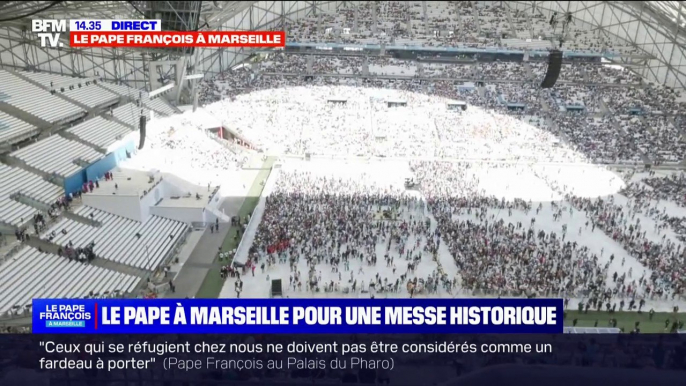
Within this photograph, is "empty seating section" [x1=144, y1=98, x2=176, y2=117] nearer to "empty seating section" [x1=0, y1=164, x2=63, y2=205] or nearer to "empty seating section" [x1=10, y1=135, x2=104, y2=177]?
"empty seating section" [x1=10, y1=135, x2=104, y2=177]

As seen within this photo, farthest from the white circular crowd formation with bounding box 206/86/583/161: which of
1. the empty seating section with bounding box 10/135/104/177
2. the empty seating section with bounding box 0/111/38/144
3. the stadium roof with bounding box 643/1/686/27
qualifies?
the empty seating section with bounding box 0/111/38/144

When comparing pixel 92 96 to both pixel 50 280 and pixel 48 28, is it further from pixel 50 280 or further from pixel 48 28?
pixel 50 280

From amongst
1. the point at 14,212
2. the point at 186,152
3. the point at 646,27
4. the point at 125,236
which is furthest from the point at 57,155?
the point at 646,27

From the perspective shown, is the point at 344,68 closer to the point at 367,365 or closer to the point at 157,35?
the point at 157,35

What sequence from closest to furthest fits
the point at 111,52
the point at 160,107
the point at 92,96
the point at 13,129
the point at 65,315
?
the point at 65,315 < the point at 13,129 < the point at 92,96 < the point at 160,107 < the point at 111,52

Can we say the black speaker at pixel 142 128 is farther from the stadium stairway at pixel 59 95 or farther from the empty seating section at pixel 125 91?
the empty seating section at pixel 125 91

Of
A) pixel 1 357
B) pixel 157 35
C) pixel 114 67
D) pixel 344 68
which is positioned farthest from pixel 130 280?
pixel 344 68
